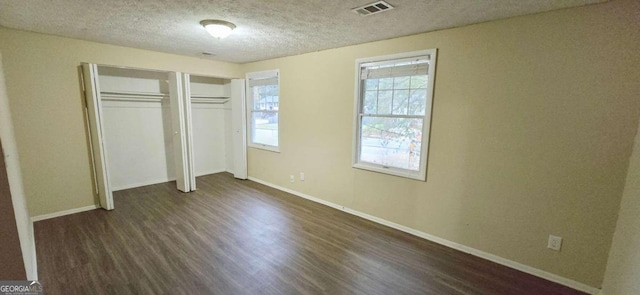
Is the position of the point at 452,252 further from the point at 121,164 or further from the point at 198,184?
the point at 121,164

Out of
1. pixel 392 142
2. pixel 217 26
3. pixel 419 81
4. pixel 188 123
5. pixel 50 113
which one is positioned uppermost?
pixel 217 26

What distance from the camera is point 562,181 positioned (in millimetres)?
2053

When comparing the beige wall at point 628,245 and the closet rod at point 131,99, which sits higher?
the closet rod at point 131,99

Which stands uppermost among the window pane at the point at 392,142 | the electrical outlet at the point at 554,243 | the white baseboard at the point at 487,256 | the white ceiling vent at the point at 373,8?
the white ceiling vent at the point at 373,8

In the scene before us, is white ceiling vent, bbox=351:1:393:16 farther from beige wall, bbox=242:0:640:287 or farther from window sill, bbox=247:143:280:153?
window sill, bbox=247:143:280:153

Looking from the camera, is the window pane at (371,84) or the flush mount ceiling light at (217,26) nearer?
the flush mount ceiling light at (217,26)

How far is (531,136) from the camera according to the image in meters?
2.14

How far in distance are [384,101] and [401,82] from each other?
30 cm

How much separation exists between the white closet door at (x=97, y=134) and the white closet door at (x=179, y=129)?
96cm

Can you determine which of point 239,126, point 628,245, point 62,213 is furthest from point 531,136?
point 62,213

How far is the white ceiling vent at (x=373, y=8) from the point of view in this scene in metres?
1.96

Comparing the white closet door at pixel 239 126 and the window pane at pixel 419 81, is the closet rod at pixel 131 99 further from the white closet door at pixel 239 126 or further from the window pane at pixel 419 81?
the window pane at pixel 419 81

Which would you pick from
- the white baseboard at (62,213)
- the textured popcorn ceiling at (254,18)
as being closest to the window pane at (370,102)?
the textured popcorn ceiling at (254,18)

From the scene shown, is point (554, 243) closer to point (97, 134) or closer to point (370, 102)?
point (370, 102)
